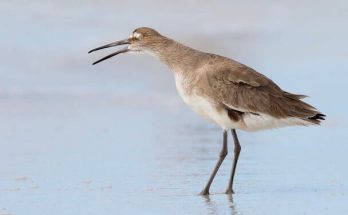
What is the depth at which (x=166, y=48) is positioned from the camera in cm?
1013

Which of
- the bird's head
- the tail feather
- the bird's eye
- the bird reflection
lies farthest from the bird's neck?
the bird reflection

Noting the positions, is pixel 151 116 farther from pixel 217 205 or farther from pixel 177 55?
pixel 217 205

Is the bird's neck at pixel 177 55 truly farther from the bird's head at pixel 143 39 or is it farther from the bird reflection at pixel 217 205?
the bird reflection at pixel 217 205

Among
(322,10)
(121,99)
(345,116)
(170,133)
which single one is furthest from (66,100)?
(322,10)

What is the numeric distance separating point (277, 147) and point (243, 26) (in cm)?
774

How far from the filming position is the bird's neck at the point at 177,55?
979 centimetres

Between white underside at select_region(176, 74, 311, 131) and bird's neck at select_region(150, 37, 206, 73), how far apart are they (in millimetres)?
305

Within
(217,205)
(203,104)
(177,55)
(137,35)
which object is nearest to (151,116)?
(137,35)

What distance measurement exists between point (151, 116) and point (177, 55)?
159 inches

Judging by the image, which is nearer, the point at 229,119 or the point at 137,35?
the point at 229,119

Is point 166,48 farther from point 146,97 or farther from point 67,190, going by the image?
point 146,97

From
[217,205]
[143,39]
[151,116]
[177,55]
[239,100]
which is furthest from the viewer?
[151,116]

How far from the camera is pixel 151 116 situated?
1397cm

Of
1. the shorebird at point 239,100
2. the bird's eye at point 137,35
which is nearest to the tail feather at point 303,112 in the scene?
the shorebird at point 239,100
